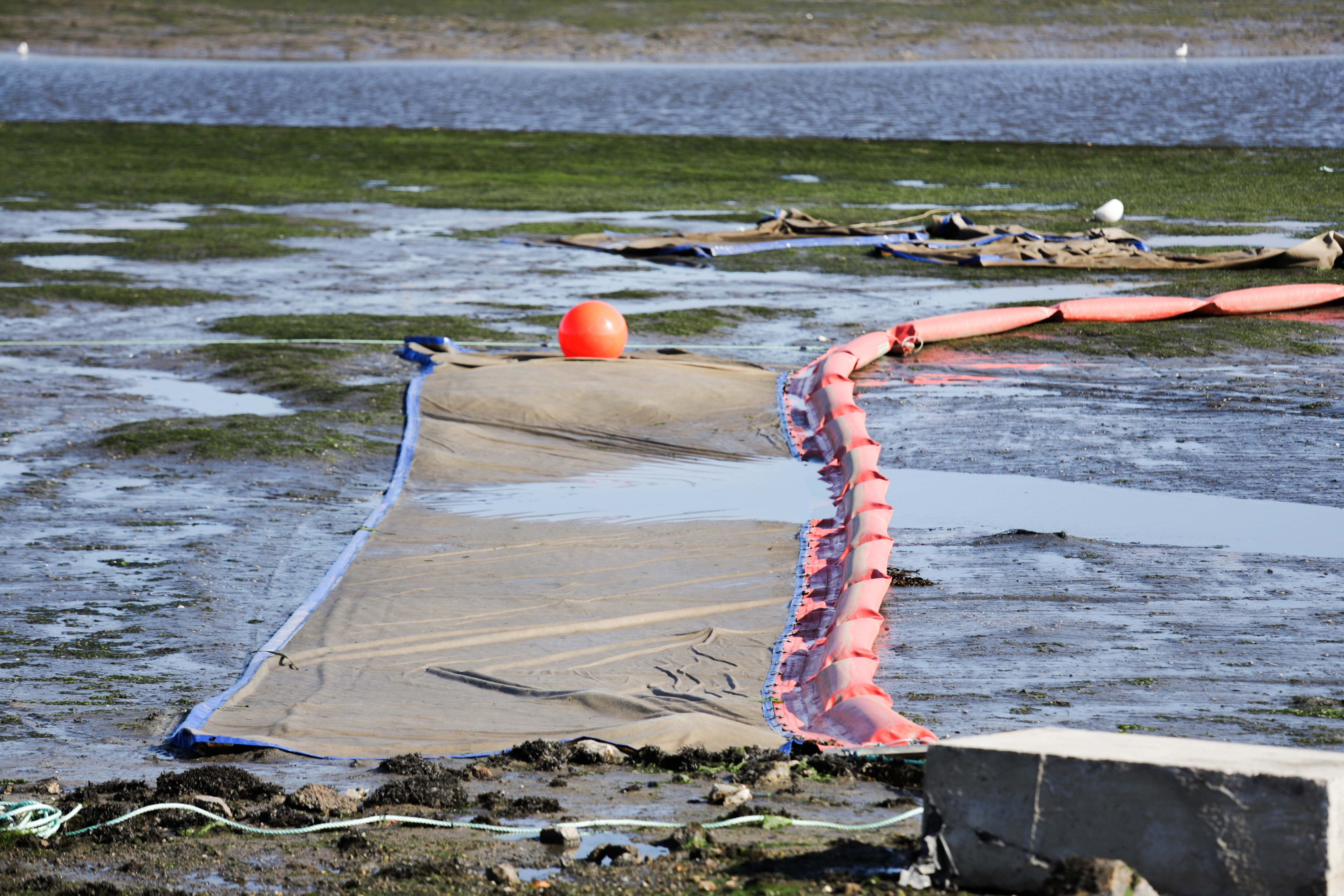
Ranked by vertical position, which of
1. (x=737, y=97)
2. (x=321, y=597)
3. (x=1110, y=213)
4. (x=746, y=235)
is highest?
(x=737, y=97)

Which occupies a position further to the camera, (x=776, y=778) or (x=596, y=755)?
(x=596, y=755)

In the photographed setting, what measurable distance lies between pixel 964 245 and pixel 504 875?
1392 cm

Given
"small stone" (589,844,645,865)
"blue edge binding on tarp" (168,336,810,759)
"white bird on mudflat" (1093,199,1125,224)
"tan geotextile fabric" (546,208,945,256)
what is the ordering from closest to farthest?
"small stone" (589,844,645,865) < "blue edge binding on tarp" (168,336,810,759) < "tan geotextile fabric" (546,208,945,256) < "white bird on mudflat" (1093,199,1125,224)

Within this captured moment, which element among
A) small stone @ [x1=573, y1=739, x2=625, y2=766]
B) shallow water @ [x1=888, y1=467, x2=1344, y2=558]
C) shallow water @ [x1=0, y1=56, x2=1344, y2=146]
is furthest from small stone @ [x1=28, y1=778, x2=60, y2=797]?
shallow water @ [x1=0, y1=56, x2=1344, y2=146]

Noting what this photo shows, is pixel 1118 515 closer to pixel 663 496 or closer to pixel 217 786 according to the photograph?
pixel 663 496

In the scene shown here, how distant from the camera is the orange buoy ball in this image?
37.0 feet

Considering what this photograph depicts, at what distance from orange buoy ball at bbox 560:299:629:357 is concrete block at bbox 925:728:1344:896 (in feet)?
24.9

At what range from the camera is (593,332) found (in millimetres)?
11250

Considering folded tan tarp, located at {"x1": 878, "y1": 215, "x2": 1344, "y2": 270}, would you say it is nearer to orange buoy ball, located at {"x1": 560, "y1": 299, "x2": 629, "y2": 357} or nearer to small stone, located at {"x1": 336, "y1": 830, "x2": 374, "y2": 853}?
orange buoy ball, located at {"x1": 560, "y1": 299, "x2": 629, "y2": 357}

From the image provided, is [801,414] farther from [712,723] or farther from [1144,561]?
[712,723]

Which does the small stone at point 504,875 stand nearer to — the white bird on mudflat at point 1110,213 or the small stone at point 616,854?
the small stone at point 616,854

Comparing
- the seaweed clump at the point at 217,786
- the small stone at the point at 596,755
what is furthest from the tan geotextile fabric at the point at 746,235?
the seaweed clump at the point at 217,786

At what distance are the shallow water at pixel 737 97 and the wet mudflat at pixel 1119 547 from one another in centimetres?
1678

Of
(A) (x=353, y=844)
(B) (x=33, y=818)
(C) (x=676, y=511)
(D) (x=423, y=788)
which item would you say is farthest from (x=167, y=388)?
(A) (x=353, y=844)
